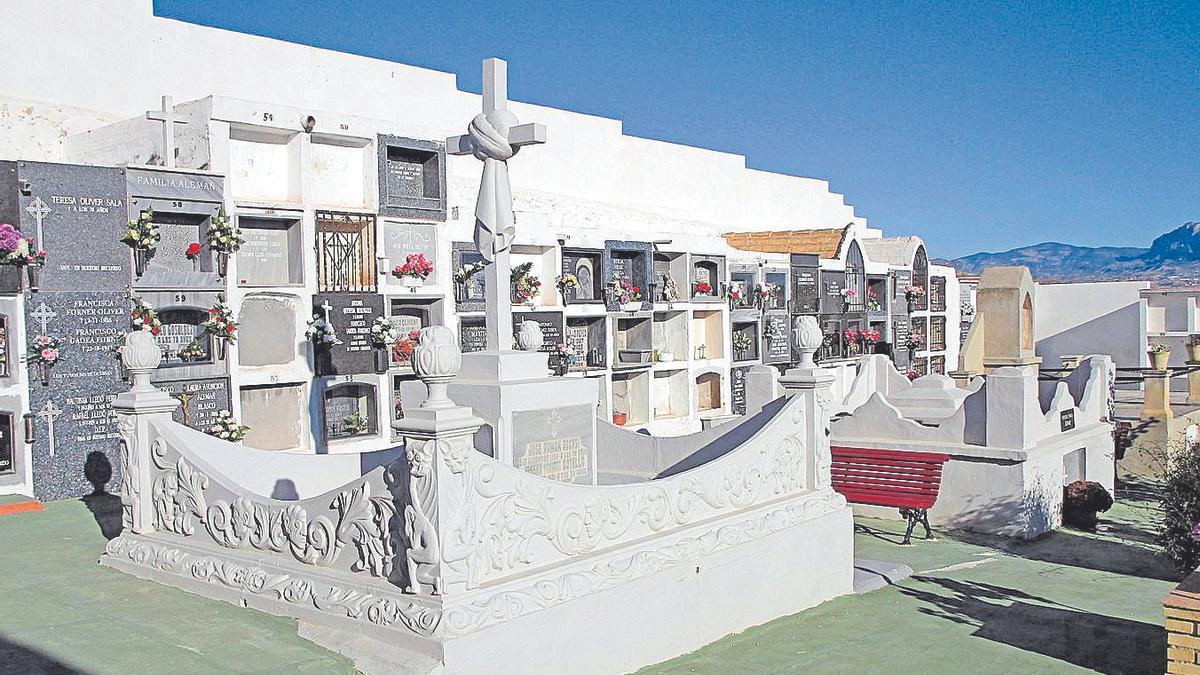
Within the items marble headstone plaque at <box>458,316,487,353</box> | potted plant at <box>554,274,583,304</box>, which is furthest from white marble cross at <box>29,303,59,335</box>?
potted plant at <box>554,274,583,304</box>

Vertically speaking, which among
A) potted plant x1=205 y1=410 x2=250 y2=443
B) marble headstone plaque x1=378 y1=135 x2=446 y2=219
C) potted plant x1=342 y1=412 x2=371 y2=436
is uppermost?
marble headstone plaque x1=378 y1=135 x2=446 y2=219

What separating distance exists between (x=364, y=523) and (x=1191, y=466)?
6.35 m

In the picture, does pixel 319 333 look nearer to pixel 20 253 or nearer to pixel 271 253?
pixel 271 253

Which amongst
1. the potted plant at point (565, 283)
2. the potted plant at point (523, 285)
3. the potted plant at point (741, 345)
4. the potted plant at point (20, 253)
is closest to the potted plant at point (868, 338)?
the potted plant at point (741, 345)

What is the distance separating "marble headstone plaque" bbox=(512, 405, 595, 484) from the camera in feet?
24.2

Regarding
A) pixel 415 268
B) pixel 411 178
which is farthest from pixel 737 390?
pixel 411 178

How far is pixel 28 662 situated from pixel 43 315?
6.21 metres

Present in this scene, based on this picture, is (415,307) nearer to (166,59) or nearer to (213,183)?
(213,183)

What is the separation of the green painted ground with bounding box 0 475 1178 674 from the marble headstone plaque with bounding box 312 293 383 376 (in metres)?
3.49

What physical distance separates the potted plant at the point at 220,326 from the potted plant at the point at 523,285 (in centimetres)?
452

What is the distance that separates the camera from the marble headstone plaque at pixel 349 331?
12.3 metres


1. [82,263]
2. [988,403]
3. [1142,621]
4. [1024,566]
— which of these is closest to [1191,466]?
[1142,621]

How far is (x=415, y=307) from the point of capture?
13.5m

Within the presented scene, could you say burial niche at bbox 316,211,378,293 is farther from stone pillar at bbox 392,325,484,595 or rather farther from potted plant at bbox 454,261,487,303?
stone pillar at bbox 392,325,484,595
